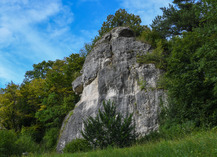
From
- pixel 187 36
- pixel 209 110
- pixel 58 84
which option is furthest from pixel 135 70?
pixel 58 84

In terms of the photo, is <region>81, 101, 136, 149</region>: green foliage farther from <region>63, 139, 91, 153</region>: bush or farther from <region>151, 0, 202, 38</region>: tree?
<region>151, 0, 202, 38</region>: tree

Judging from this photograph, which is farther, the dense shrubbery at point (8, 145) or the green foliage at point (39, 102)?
the green foliage at point (39, 102)

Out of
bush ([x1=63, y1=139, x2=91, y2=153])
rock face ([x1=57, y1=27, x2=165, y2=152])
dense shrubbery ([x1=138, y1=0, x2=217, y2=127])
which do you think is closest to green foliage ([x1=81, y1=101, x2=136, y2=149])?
bush ([x1=63, y1=139, x2=91, y2=153])

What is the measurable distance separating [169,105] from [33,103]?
21.9 m

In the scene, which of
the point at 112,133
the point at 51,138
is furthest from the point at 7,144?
the point at 112,133

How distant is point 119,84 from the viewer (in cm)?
1872

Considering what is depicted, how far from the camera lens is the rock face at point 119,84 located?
1577cm

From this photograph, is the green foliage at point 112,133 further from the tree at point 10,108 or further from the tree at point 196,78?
the tree at point 10,108

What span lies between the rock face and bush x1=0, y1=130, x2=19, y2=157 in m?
4.71

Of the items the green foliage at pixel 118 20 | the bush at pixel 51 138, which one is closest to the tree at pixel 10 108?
the bush at pixel 51 138

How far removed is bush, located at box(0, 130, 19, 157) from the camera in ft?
51.6

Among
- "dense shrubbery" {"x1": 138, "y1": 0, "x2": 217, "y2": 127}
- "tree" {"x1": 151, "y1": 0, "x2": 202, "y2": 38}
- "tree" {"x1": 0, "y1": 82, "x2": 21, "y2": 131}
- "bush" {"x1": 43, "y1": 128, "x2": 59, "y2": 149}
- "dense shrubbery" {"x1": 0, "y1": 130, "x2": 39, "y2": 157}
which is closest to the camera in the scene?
"dense shrubbery" {"x1": 138, "y1": 0, "x2": 217, "y2": 127}

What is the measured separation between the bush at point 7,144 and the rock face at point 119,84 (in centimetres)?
471

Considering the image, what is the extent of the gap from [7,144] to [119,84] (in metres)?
10.7
